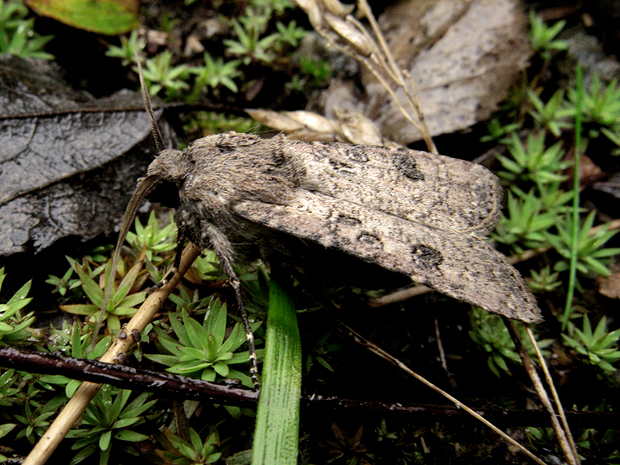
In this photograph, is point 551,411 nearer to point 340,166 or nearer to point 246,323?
point 246,323

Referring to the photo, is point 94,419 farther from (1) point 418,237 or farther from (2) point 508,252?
(2) point 508,252

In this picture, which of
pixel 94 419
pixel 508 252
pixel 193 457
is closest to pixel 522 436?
pixel 508 252

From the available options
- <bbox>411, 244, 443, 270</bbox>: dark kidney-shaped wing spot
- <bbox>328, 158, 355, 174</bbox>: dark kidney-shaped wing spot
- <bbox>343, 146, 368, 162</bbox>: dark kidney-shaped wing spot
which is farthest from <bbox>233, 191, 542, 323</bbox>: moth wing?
<bbox>343, 146, 368, 162</bbox>: dark kidney-shaped wing spot

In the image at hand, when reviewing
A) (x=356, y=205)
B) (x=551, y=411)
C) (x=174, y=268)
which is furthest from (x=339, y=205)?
(x=551, y=411)

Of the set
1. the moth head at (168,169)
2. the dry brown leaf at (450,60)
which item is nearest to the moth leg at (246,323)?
the moth head at (168,169)

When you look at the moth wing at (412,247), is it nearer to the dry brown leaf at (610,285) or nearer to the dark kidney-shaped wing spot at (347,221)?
the dark kidney-shaped wing spot at (347,221)

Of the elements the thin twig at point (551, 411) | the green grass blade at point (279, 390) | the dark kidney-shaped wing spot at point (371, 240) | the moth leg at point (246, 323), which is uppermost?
the dark kidney-shaped wing spot at point (371, 240)
